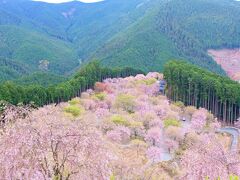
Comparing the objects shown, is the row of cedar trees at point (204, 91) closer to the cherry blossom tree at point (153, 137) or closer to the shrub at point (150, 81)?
the shrub at point (150, 81)

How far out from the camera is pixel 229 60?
18088cm

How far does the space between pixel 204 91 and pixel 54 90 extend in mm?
24872

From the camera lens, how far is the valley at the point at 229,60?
542 ft

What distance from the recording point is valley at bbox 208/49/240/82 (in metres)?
165

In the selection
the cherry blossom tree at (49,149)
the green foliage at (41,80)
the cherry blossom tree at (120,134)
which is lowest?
the green foliage at (41,80)

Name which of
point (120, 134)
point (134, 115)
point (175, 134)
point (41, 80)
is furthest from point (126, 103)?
point (41, 80)

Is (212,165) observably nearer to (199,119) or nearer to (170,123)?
(170,123)

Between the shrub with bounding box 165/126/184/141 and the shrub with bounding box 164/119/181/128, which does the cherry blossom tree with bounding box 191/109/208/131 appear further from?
the shrub with bounding box 165/126/184/141

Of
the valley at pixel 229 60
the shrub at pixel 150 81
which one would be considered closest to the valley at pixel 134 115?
the shrub at pixel 150 81

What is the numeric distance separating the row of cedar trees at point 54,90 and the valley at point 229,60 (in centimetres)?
7459

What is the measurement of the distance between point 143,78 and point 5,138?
3152 inches

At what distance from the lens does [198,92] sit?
254 ft

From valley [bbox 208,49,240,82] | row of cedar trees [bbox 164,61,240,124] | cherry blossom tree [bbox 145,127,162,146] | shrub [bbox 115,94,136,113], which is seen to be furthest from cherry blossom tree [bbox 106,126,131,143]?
valley [bbox 208,49,240,82]

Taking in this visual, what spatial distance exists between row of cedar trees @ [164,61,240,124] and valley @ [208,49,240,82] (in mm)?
75084
